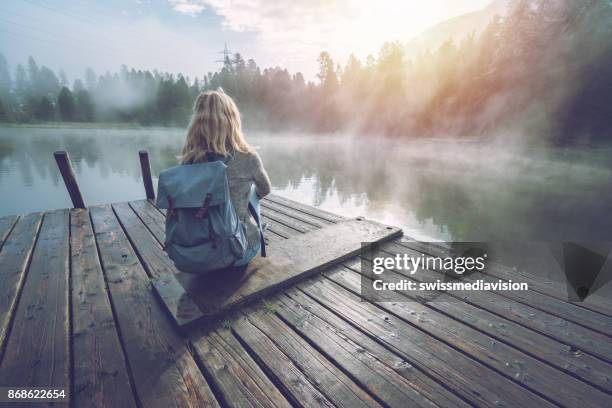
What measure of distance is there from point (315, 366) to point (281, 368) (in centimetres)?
19

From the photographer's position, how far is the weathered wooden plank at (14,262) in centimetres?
199

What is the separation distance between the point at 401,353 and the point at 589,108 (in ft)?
98.0

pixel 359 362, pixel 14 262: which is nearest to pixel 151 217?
pixel 14 262

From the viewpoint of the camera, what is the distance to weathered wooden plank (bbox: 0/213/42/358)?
1994 mm

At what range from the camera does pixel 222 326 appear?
73.0 inches

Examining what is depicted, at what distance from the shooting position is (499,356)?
1.61m

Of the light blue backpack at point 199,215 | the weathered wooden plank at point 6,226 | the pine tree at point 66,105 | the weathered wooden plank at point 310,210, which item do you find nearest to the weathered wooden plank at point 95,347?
the light blue backpack at point 199,215

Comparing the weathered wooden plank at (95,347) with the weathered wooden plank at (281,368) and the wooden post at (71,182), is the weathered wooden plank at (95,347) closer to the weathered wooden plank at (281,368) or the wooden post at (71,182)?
the weathered wooden plank at (281,368)

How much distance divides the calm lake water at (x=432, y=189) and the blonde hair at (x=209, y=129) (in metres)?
2.97

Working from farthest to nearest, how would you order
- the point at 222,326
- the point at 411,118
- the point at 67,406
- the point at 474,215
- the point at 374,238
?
the point at 411,118, the point at 474,215, the point at 374,238, the point at 222,326, the point at 67,406

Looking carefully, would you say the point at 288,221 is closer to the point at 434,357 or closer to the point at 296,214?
the point at 296,214

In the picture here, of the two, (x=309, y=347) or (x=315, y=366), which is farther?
(x=309, y=347)

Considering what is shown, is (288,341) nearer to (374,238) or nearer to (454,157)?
(374,238)

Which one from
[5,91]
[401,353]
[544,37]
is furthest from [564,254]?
[5,91]
